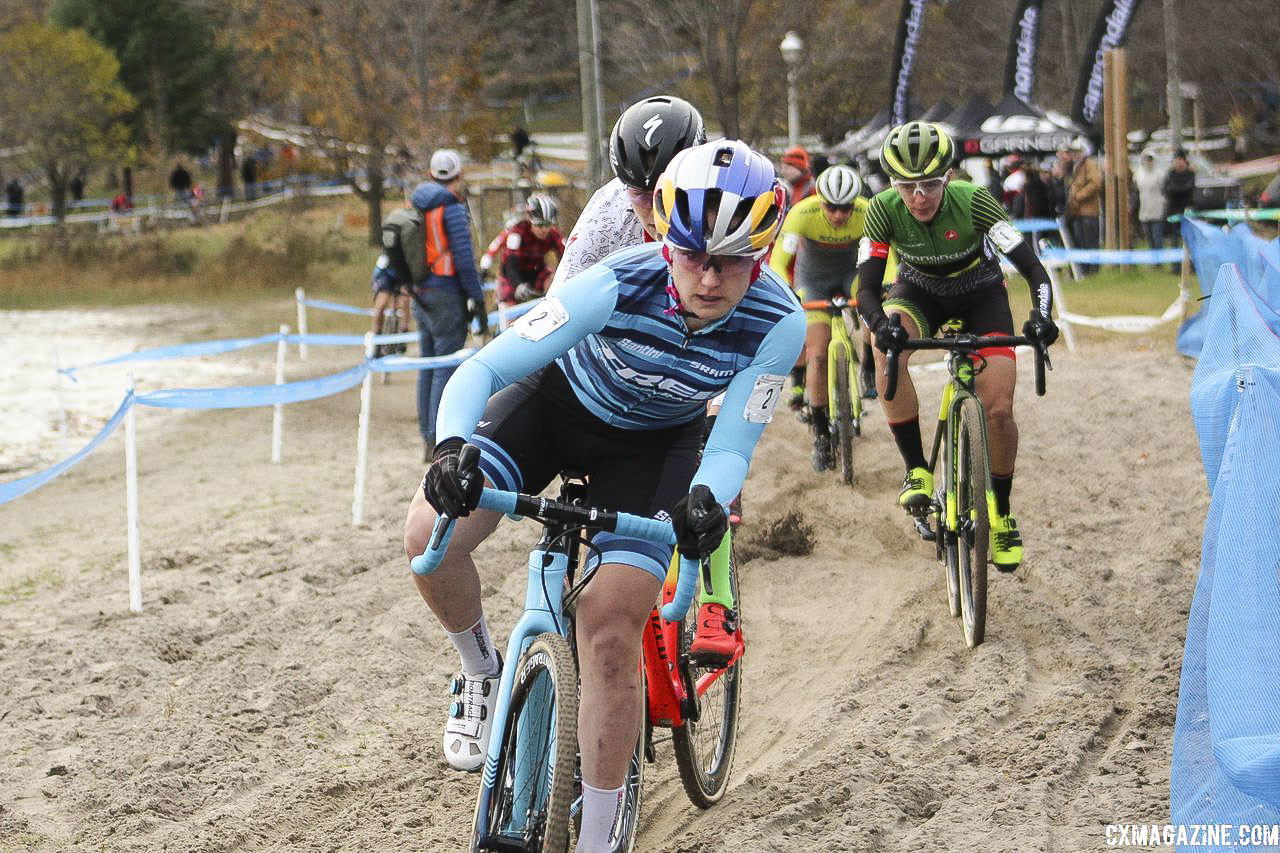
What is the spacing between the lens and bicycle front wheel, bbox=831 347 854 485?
9.79m

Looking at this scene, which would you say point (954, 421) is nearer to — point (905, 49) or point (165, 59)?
point (905, 49)

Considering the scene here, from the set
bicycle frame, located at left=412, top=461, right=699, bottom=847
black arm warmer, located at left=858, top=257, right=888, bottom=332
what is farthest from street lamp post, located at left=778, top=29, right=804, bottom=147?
bicycle frame, located at left=412, top=461, right=699, bottom=847

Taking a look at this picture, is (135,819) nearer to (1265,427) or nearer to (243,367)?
(1265,427)

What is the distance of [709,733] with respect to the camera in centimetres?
520

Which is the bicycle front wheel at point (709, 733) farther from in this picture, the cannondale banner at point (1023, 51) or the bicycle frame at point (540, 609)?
the cannondale banner at point (1023, 51)

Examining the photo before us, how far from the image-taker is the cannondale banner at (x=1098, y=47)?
81.0 feet

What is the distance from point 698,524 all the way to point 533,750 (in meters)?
0.86

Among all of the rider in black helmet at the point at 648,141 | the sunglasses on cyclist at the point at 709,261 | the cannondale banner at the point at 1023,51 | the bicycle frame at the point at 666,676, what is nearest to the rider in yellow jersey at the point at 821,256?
the rider in black helmet at the point at 648,141

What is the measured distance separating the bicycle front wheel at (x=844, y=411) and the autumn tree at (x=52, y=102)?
33628 millimetres

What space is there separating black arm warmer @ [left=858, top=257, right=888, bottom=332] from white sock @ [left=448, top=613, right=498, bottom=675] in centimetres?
318

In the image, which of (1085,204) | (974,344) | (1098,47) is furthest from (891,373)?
(1098,47)

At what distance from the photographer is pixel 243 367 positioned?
1806 centimetres

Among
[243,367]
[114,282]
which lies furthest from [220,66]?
[243,367]

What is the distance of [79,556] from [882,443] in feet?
20.4
